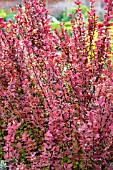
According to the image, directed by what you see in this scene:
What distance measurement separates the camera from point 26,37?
2914 mm

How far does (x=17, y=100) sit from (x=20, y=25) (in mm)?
704

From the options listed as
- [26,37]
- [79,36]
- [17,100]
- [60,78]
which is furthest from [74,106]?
[26,37]

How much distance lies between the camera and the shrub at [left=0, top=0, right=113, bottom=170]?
2.16m

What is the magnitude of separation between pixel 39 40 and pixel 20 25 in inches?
9.4

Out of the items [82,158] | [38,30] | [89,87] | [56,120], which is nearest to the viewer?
[56,120]

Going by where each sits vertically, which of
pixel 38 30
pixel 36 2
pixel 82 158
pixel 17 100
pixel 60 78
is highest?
pixel 36 2

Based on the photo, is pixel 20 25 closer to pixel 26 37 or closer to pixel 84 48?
pixel 26 37

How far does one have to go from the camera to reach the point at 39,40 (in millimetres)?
2852

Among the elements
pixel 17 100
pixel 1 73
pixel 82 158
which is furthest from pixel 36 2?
pixel 82 158

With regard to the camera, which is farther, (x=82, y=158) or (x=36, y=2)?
(x=36, y=2)

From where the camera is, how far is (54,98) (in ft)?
7.41

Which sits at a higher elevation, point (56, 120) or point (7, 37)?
point (7, 37)

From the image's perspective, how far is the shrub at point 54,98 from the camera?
216 cm

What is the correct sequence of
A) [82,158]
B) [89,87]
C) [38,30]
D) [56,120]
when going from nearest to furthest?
[56,120], [82,158], [89,87], [38,30]
